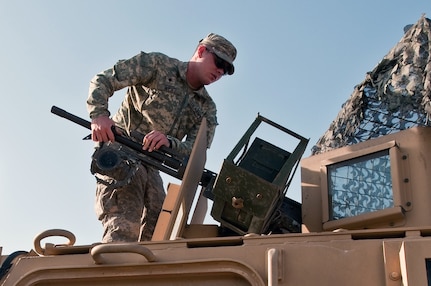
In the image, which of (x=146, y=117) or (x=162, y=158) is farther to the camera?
(x=146, y=117)

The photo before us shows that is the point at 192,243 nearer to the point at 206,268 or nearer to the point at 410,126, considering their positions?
the point at 206,268

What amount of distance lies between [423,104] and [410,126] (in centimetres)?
15

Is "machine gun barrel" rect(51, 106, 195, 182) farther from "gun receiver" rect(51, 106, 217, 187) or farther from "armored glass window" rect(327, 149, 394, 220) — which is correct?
"armored glass window" rect(327, 149, 394, 220)

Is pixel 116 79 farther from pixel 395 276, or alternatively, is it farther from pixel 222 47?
pixel 395 276

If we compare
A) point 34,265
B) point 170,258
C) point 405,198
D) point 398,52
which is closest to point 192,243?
point 170,258

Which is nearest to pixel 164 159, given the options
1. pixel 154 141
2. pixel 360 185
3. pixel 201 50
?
pixel 154 141

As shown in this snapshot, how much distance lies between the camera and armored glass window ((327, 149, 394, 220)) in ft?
12.8

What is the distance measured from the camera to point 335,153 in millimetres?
4234

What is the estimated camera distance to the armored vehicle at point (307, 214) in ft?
8.77

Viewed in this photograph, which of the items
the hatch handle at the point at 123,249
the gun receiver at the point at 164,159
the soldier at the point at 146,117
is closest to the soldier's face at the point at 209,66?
the soldier at the point at 146,117

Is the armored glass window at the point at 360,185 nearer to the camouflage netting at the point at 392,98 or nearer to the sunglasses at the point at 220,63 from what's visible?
the camouflage netting at the point at 392,98

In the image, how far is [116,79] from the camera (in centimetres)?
468

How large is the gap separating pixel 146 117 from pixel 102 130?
1.70ft

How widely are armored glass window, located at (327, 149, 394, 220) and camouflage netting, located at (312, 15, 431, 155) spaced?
15.0 inches
